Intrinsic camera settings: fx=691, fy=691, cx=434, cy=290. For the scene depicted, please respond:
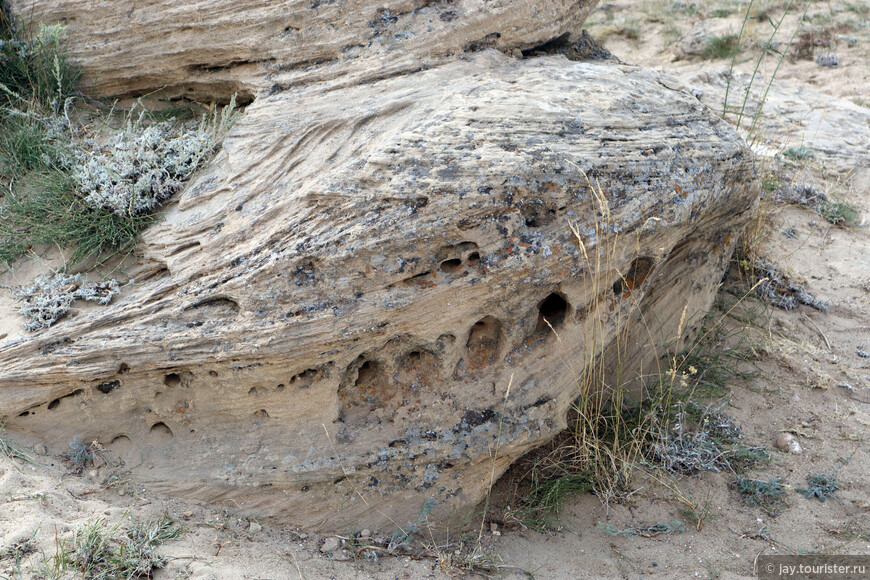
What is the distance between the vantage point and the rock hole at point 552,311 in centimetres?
363

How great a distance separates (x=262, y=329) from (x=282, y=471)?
77 cm

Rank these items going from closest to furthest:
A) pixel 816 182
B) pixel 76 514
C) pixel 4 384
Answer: pixel 76 514
pixel 4 384
pixel 816 182

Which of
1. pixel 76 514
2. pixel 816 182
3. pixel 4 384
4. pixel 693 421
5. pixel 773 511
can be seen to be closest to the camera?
pixel 76 514

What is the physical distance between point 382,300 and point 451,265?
38 cm

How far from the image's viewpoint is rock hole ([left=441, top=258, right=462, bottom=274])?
3318 mm

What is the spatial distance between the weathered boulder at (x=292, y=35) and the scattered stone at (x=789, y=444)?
9.39 feet

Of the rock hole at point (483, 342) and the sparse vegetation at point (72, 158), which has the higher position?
the sparse vegetation at point (72, 158)

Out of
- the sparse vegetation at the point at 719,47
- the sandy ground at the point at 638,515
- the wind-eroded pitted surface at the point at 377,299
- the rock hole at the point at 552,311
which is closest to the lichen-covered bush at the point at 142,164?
the wind-eroded pitted surface at the point at 377,299

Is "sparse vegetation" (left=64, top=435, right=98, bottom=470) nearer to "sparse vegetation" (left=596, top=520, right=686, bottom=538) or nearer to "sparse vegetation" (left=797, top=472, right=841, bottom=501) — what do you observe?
"sparse vegetation" (left=596, top=520, right=686, bottom=538)

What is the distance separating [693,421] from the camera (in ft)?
13.9

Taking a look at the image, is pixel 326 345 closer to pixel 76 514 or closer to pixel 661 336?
pixel 76 514

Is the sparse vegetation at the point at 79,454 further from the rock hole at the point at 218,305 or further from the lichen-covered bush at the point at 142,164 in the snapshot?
the lichen-covered bush at the point at 142,164

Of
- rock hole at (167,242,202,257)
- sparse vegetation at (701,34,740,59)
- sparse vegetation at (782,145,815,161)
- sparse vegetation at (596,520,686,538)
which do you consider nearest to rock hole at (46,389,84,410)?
rock hole at (167,242,202,257)

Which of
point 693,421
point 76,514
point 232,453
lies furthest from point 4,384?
point 693,421
